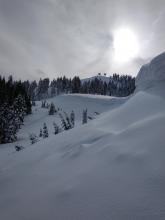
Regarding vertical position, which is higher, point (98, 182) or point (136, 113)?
point (136, 113)

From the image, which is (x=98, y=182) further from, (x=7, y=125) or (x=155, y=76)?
(x=7, y=125)

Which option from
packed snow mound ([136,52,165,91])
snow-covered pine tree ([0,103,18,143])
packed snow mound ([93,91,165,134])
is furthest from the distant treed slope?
packed snow mound ([93,91,165,134])

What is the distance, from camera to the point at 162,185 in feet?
9.49

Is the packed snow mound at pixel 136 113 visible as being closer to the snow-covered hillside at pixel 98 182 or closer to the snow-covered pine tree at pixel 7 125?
the snow-covered hillside at pixel 98 182

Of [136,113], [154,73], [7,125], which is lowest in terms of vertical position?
[7,125]

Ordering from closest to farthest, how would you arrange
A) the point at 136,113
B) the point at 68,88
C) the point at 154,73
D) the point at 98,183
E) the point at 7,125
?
1. the point at 98,183
2. the point at 136,113
3. the point at 154,73
4. the point at 7,125
5. the point at 68,88

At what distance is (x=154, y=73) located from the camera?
9.89 meters

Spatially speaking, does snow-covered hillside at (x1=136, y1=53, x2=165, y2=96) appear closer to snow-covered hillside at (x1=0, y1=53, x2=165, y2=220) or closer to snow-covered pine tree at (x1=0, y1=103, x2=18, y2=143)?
snow-covered hillside at (x1=0, y1=53, x2=165, y2=220)

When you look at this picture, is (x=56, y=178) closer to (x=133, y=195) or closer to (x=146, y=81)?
(x=133, y=195)

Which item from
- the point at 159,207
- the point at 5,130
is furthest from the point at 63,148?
the point at 5,130

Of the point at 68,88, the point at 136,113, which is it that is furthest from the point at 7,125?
the point at 68,88

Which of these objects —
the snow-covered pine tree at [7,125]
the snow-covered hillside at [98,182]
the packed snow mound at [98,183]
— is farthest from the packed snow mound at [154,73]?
the snow-covered pine tree at [7,125]

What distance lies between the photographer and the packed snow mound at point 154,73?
30.8 ft

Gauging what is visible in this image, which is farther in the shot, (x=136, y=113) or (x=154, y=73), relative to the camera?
(x=154, y=73)
